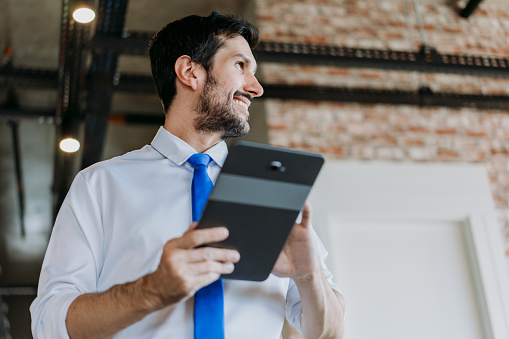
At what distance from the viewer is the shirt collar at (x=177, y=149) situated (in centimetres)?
143

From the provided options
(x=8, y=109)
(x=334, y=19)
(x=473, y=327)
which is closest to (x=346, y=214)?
(x=473, y=327)

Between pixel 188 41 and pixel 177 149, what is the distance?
1.29 feet

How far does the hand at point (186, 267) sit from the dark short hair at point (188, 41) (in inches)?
28.5

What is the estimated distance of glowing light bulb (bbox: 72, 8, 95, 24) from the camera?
3166 mm

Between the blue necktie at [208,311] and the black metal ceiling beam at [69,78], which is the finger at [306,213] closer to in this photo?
the blue necktie at [208,311]

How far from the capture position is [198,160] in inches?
54.7

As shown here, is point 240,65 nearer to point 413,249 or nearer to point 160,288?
point 160,288

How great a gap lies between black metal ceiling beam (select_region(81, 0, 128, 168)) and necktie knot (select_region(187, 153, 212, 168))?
191 cm

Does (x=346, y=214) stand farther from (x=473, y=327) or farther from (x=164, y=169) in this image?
(x=164, y=169)

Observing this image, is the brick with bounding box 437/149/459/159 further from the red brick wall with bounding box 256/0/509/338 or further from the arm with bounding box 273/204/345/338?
the arm with bounding box 273/204/345/338

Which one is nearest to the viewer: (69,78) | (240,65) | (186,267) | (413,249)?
(186,267)

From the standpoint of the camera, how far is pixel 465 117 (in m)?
4.69

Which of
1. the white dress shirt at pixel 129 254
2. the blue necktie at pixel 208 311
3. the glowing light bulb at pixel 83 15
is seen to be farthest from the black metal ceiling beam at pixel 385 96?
the blue necktie at pixel 208 311

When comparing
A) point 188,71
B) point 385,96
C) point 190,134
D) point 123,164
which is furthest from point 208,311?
point 385,96
